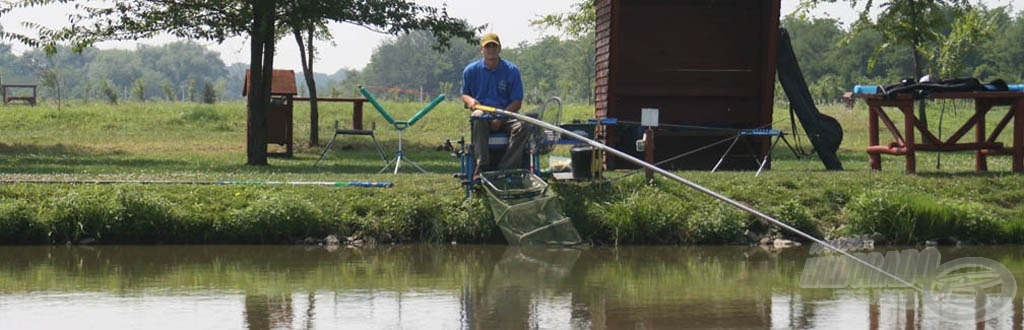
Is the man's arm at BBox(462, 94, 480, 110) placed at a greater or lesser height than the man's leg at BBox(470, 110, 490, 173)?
greater

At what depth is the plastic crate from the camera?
14688 millimetres

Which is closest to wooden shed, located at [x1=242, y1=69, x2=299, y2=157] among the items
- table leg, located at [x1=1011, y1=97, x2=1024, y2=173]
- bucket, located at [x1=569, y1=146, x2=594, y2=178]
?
bucket, located at [x1=569, y1=146, x2=594, y2=178]

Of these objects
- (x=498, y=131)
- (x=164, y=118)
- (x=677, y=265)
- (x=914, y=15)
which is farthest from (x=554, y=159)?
(x=164, y=118)

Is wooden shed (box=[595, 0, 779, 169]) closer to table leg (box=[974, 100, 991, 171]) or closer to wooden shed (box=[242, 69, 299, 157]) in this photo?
table leg (box=[974, 100, 991, 171])

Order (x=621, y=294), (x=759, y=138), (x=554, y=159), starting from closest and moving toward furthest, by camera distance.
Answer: (x=621, y=294)
(x=554, y=159)
(x=759, y=138)

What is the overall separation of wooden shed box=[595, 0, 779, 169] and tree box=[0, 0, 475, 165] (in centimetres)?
420

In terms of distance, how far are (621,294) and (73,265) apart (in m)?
4.96

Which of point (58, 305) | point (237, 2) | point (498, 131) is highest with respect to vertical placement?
point (237, 2)

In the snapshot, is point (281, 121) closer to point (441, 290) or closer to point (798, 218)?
point (798, 218)

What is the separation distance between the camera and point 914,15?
2858 centimetres

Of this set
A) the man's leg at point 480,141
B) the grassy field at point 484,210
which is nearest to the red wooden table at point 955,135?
the grassy field at point 484,210

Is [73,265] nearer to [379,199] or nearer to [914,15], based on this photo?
[379,199]

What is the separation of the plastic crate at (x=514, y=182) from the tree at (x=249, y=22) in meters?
9.17

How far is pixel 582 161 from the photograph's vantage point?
49.9 feet
